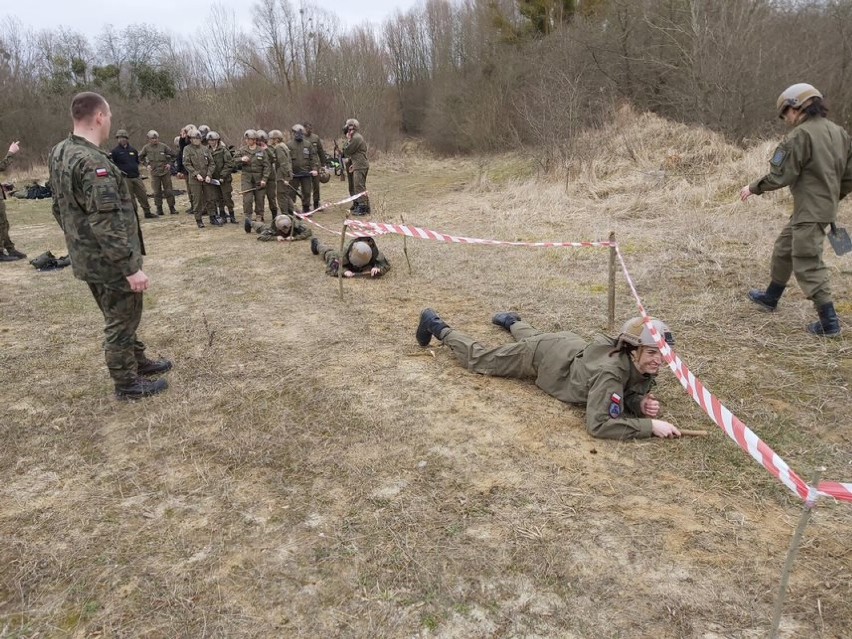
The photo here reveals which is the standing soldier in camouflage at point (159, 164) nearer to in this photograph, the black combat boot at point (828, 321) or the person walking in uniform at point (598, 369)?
the person walking in uniform at point (598, 369)

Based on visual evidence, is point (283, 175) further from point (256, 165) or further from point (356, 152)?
point (356, 152)

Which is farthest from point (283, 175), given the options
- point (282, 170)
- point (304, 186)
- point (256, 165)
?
point (304, 186)

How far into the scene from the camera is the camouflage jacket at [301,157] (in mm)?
11953

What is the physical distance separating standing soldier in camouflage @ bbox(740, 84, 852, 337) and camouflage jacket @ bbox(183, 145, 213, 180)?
33.5 ft

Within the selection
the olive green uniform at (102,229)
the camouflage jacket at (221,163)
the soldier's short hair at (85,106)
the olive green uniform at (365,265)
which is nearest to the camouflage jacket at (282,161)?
the camouflage jacket at (221,163)

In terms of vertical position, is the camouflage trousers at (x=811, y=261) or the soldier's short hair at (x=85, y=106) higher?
the soldier's short hair at (x=85, y=106)

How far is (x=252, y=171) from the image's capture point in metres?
11.2

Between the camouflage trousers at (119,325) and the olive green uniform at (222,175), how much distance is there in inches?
333

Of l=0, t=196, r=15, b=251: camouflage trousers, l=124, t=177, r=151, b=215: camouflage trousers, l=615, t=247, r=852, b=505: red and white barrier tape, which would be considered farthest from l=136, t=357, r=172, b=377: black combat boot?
l=124, t=177, r=151, b=215: camouflage trousers

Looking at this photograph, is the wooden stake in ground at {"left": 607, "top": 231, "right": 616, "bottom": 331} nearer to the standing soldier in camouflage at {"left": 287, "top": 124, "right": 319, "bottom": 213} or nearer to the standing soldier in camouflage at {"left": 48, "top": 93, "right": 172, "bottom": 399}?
the standing soldier in camouflage at {"left": 48, "top": 93, "right": 172, "bottom": 399}

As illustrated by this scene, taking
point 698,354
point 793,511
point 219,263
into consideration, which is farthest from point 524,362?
point 219,263

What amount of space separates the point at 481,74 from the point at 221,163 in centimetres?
1853

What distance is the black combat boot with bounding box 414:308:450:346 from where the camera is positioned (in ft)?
15.9

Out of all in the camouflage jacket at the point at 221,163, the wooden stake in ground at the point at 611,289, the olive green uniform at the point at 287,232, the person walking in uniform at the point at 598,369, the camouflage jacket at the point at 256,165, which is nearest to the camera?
the person walking in uniform at the point at 598,369
